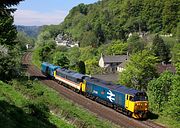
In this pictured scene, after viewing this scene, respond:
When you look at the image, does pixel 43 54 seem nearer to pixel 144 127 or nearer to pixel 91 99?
pixel 91 99

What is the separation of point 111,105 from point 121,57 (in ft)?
240

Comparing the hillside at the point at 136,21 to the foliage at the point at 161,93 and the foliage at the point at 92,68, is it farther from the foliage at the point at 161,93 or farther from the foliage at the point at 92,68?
the foliage at the point at 161,93

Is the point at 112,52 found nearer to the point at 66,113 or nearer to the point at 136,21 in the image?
the point at 136,21

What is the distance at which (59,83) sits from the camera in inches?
2484

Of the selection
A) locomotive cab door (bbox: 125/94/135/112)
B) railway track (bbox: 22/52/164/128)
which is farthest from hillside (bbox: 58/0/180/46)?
locomotive cab door (bbox: 125/94/135/112)

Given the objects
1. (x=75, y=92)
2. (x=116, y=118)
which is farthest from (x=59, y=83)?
(x=116, y=118)

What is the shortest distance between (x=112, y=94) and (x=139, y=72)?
1872cm

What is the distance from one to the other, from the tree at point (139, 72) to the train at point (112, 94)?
9461 mm

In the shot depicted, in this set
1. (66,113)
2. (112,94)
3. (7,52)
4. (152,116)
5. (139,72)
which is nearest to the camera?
(66,113)

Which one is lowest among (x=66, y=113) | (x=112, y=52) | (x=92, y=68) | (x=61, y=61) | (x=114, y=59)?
(x=92, y=68)

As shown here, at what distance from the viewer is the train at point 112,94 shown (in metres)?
38.1

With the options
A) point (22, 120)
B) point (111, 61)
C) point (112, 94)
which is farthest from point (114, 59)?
point (22, 120)

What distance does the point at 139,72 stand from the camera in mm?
59469

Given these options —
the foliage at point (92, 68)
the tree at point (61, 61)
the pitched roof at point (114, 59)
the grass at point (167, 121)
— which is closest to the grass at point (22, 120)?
the grass at point (167, 121)
